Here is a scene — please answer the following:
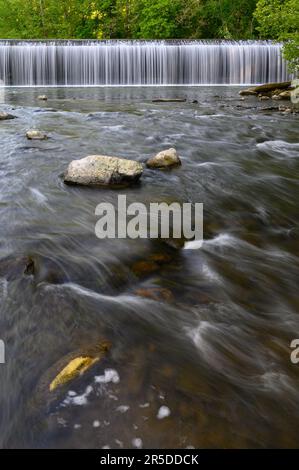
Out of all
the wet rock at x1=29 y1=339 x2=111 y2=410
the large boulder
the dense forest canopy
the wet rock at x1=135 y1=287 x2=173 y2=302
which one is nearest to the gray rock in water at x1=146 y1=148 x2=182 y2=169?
the wet rock at x1=135 y1=287 x2=173 y2=302

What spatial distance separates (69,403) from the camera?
6.62ft

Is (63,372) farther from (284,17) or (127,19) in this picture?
(127,19)

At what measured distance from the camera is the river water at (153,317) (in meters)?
1.94

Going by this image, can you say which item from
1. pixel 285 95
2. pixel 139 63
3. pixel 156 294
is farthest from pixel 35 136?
pixel 139 63

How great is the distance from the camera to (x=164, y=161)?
641cm

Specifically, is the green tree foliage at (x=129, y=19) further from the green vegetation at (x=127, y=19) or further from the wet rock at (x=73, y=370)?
the wet rock at (x=73, y=370)

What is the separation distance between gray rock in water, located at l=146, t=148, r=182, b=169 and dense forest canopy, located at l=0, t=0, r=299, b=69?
30.1m

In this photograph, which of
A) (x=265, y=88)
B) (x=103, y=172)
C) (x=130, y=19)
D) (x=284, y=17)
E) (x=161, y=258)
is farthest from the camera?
(x=130, y=19)

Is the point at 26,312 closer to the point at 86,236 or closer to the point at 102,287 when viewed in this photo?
the point at 102,287

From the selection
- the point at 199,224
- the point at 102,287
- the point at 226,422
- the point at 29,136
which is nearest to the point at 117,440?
the point at 226,422

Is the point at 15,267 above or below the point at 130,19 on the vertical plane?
below

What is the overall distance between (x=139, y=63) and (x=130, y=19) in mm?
13405
